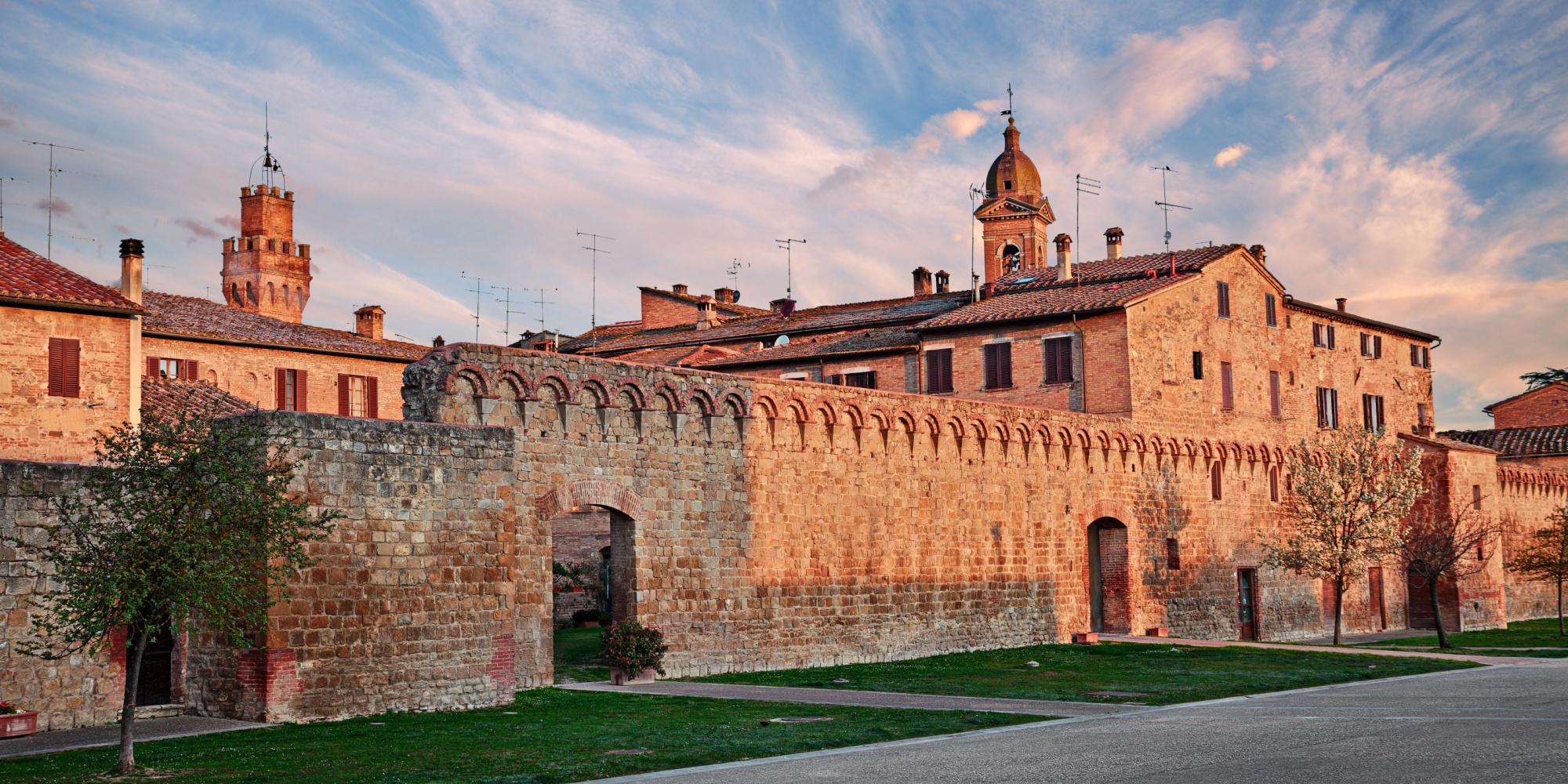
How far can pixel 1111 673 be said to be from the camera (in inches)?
1011

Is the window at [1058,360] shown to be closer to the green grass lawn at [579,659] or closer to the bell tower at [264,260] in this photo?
the green grass lawn at [579,659]

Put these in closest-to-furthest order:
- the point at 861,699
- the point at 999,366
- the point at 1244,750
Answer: the point at 1244,750 → the point at 861,699 → the point at 999,366

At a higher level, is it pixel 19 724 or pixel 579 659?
pixel 19 724

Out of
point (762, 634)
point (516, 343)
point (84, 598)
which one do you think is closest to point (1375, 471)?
point (762, 634)

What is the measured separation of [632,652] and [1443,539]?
28530mm

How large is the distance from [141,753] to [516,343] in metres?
45.2

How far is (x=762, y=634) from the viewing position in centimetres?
2700

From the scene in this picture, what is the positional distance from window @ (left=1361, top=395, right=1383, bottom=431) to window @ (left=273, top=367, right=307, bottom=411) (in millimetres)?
35839

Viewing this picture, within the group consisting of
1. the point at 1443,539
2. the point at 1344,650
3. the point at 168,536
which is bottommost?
the point at 1344,650

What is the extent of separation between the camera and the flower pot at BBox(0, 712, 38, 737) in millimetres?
16234

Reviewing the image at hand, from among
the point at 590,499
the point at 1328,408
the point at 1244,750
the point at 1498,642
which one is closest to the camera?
the point at 1244,750

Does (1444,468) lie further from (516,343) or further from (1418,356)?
(516,343)

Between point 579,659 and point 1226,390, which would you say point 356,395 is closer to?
point 579,659

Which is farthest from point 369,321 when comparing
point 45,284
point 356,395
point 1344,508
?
point 1344,508
